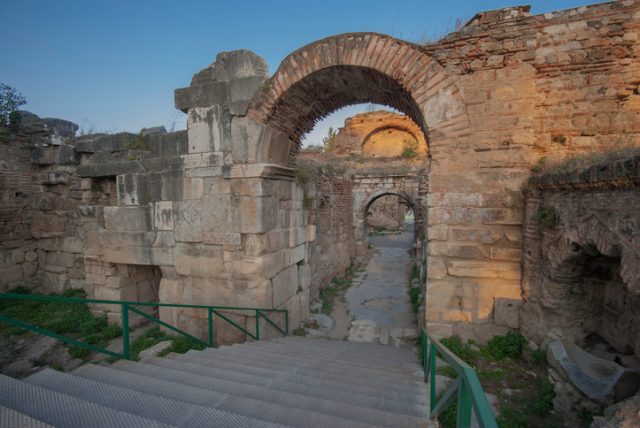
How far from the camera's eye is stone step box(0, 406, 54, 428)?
1326 mm

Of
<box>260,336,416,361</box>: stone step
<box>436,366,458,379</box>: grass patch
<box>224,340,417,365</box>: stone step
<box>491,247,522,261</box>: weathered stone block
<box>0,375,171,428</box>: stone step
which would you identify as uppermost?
<box>491,247,522,261</box>: weathered stone block

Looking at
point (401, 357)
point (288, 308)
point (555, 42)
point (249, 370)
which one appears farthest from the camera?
point (288, 308)

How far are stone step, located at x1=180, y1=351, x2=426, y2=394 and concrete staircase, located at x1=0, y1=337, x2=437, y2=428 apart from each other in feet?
0.04

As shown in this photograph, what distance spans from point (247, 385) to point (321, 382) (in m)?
0.77

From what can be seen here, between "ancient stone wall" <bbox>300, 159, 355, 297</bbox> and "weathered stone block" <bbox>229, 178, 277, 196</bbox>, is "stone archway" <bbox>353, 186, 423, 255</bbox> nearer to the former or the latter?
"ancient stone wall" <bbox>300, 159, 355, 297</bbox>

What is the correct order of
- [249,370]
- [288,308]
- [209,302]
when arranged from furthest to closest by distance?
[288,308] → [209,302] → [249,370]

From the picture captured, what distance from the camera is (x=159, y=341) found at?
16.0 ft

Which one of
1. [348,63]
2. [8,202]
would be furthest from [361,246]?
[8,202]

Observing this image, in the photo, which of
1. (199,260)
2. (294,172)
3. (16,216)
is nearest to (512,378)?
(294,172)

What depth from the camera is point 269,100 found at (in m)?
4.71

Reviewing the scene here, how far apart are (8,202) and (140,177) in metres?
4.44

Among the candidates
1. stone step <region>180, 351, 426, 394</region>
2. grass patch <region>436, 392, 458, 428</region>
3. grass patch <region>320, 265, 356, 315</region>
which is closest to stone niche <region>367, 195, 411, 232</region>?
grass patch <region>320, 265, 356, 315</region>

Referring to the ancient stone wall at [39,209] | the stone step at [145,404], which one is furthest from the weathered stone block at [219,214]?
the ancient stone wall at [39,209]

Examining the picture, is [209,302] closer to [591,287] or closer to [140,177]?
[140,177]
